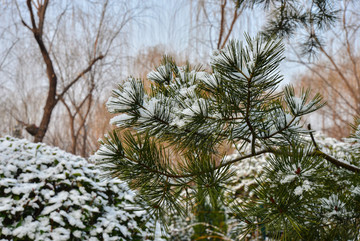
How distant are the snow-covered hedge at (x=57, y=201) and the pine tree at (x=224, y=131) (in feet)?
2.50

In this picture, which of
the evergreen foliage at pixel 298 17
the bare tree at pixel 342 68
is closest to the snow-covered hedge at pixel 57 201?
the evergreen foliage at pixel 298 17

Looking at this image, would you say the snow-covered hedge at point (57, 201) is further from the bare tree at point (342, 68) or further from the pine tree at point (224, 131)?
the bare tree at point (342, 68)

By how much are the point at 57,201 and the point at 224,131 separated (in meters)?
1.33

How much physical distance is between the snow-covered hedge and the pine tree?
0.76 meters

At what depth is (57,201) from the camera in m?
1.71

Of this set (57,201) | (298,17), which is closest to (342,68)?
(298,17)

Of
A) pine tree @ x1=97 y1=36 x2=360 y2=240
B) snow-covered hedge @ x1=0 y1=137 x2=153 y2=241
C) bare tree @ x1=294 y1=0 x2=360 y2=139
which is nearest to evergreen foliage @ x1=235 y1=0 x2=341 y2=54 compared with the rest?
pine tree @ x1=97 y1=36 x2=360 y2=240

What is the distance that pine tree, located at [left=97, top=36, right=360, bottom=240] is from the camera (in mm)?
627

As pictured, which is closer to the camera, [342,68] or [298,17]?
[298,17]

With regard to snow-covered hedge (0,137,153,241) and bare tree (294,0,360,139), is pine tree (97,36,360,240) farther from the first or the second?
bare tree (294,0,360,139)

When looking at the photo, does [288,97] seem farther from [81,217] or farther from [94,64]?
[94,64]

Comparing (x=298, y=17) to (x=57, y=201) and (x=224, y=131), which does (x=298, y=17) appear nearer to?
(x=224, y=131)

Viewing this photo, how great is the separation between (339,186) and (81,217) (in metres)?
1.39

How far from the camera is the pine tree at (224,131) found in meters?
0.63
